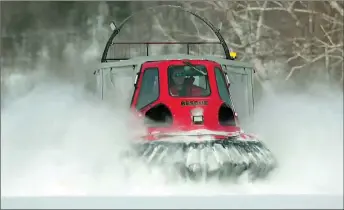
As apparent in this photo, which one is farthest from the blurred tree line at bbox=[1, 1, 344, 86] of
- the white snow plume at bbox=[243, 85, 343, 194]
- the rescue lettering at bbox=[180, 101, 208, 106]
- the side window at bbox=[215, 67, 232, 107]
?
the rescue lettering at bbox=[180, 101, 208, 106]

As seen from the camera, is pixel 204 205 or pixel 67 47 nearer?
pixel 204 205

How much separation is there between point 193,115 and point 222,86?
21 cm

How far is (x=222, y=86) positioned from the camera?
2.25 metres

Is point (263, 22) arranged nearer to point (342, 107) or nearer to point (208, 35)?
point (208, 35)

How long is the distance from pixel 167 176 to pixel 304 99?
1.05 metres

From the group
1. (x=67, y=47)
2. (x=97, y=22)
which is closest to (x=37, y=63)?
(x=67, y=47)

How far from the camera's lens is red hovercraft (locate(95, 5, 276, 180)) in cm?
196

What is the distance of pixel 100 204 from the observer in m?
1.96

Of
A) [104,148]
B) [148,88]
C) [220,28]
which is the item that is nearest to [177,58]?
[148,88]

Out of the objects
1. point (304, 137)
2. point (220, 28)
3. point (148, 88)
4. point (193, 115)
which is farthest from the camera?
point (220, 28)

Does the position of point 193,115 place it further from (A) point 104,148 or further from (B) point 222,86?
(A) point 104,148

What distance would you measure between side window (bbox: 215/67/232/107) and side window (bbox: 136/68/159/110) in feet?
0.76

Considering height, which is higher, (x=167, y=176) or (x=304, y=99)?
(x=304, y=99)

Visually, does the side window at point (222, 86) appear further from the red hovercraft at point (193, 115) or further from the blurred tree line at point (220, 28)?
the blurred tree line at point (220, 28)
